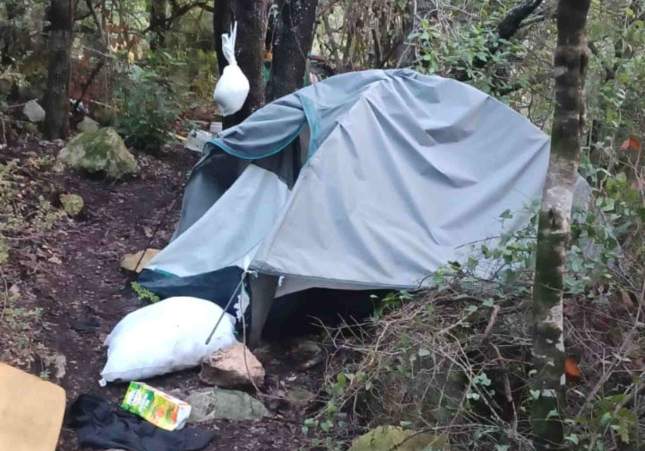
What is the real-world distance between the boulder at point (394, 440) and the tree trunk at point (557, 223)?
0.58 metres

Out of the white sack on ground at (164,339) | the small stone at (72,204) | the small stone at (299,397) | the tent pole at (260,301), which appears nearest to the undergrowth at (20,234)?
the small stone at (72,204)

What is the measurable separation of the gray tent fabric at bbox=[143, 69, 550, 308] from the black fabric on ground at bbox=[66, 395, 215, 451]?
911 mm

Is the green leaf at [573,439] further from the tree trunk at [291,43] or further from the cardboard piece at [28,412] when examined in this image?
the tree trunk at [291,43]

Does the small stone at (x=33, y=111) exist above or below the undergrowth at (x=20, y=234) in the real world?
above

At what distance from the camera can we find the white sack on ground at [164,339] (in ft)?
12.8

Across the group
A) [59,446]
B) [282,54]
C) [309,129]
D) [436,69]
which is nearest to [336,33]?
[282,54]

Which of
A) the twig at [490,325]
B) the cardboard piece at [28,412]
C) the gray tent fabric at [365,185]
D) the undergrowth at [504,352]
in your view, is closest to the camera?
the undergrowth at [504,352]

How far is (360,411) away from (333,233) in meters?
0.99

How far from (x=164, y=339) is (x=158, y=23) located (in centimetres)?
666

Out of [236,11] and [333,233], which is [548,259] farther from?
[236,11]

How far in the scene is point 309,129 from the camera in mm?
4465

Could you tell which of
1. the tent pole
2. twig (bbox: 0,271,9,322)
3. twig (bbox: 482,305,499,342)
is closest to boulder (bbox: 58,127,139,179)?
twig (bbox: 0,271,9,322)

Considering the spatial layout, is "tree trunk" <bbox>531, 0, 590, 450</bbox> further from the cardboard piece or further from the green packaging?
the cardboard piece

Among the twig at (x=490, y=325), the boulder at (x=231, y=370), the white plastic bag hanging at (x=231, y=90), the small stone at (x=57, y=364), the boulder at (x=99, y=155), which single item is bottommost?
the small stone at (x=57, y=364)
